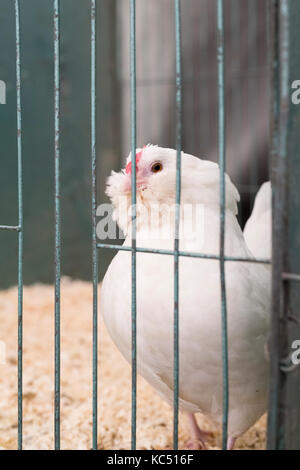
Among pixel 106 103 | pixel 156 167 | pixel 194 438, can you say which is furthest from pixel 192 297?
pixel 106 103

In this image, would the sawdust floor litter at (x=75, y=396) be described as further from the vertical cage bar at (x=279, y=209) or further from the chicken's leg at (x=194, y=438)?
the vertical cage bar at (x=279, y=209)

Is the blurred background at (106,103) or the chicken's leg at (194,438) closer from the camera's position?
the chicken's leg at (194,438)

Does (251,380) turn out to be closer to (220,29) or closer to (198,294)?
(198,294)

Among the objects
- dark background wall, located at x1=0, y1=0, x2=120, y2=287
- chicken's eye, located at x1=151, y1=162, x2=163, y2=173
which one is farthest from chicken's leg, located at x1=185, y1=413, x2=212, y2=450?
dark background wall, located at x1=0, y1=0, x2=120, y2=287

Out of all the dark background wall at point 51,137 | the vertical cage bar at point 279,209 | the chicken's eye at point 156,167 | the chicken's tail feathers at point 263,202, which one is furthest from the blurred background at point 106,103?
the vertical cage bar at point 279,209

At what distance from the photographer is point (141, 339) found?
1288 mm

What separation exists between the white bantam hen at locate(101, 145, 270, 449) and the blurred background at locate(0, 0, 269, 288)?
70.2 inches

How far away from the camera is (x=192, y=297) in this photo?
120 centimetres

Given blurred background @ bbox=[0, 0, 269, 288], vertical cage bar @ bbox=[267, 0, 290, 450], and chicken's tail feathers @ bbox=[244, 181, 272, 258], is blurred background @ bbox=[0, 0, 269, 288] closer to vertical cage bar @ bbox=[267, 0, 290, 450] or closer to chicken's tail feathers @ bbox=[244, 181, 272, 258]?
chicken's tail feathers @ bbox=[244, 181, 272, 258]

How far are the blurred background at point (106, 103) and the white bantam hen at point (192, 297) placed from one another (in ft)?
5.85

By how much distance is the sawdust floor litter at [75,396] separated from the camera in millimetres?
1790
